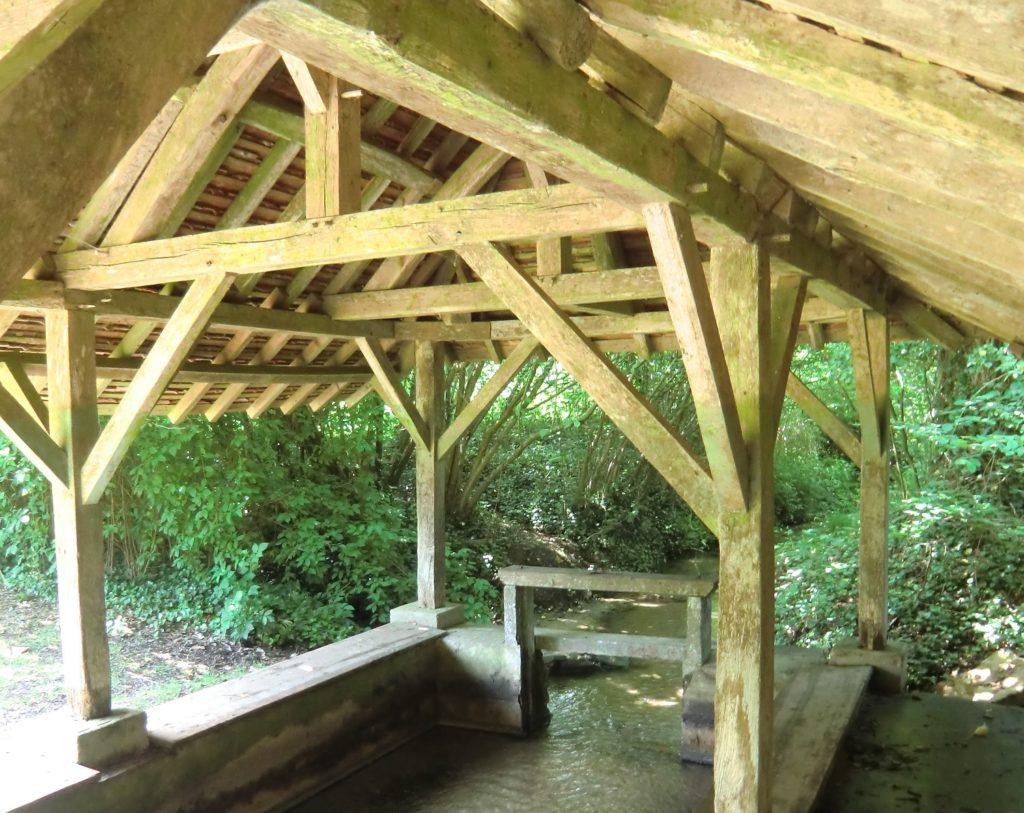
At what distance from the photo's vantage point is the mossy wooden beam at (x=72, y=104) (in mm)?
845

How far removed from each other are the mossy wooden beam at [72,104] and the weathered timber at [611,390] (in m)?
2.27

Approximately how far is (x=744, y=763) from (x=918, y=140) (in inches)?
94.6

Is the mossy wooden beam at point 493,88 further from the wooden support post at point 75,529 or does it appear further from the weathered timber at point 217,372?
the wooden support post at point 75,529

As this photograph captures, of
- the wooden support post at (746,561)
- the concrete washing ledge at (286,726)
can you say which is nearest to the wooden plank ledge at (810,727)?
the wooden support post at (746,561)

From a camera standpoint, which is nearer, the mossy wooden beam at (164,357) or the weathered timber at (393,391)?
the mossy wooden beam at (164,357)

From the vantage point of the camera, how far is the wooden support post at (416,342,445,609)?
7273 mm

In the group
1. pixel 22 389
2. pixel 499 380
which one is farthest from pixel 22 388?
pixel 499 380

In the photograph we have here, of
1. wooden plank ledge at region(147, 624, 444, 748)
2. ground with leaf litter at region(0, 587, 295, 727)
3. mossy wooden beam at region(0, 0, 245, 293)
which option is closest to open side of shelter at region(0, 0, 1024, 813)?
mossy wooden beam at region(0, 0, 245, 293)

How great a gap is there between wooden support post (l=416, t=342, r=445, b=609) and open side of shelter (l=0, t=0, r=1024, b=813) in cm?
4

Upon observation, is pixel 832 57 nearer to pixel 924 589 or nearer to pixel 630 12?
pixel 630 12

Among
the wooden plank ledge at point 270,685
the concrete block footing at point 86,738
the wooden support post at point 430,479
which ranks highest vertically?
the wooden support post at point 430,479

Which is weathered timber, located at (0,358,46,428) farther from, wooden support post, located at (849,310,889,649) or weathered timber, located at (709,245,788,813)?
wooden support post, located at (849,310,889,649)

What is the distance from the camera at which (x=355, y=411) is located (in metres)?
10.3

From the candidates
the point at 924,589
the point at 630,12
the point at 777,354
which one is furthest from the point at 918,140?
the point at 924,589
